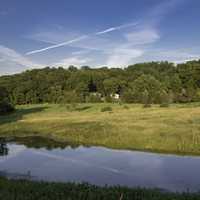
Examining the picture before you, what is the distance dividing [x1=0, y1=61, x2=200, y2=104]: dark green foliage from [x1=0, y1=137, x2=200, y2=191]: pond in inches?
2376

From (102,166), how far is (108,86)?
83.5 meters

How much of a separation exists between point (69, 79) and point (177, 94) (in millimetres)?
36577

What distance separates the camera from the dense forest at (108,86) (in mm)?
92125

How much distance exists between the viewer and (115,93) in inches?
4173

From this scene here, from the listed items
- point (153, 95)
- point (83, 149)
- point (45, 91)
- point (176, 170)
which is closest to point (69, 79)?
point (45, 91)

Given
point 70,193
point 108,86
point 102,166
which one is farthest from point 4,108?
point 70,193

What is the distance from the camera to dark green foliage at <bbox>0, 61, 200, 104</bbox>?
92.1 meters

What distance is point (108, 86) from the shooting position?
10381 centimetres

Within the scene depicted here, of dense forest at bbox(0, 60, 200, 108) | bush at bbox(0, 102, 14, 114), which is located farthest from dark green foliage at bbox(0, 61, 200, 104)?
bush at bbox(0, 102, 14, 114)

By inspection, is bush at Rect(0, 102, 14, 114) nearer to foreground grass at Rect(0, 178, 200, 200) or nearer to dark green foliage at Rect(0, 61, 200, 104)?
dark green foliage at Rect(0, 61, 200, 104)

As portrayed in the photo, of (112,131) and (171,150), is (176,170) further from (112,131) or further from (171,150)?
(112,131)

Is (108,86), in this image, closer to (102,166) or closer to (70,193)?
(102,166)

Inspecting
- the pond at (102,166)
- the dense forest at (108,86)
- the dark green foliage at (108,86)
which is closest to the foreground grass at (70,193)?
the pond at (102,166)

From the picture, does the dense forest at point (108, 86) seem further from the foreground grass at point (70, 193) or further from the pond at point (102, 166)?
the foreground grass at point (70, 193)
